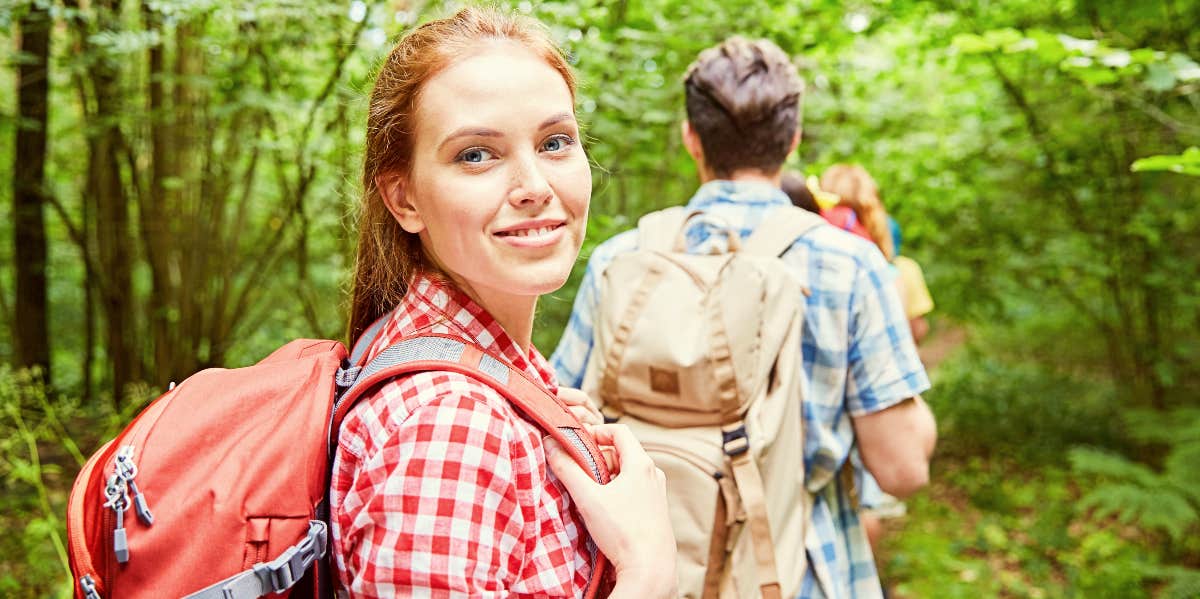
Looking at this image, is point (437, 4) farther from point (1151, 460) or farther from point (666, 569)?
point (1151, 460)

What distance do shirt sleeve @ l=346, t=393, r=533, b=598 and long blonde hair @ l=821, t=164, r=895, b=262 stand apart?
2958 millimetres

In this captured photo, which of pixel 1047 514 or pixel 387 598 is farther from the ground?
pixel 387 598

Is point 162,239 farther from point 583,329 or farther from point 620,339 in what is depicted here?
point 620,339

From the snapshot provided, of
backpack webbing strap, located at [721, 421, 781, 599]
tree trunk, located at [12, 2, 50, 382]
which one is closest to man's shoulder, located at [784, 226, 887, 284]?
backpack webbing strap, located at [721, 421, 781, 599]

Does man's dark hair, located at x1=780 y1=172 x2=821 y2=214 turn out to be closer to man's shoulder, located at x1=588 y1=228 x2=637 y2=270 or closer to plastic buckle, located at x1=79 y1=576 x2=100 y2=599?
man's shoulder, located at x1=588 y1=228 x2=637 y2=270

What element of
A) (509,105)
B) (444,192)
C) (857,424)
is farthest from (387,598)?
(857,424)

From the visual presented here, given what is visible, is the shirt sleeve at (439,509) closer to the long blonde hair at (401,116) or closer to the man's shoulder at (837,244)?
the long blonde hair at (401,116)

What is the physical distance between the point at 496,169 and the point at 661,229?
40.1 inches

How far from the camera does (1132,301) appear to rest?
6688 millimetres

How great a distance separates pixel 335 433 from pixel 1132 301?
23.8ft

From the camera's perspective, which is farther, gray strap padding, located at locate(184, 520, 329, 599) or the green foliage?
the green foliage

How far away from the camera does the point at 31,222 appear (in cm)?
570

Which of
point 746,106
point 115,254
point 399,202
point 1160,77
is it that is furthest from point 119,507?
point 115,254

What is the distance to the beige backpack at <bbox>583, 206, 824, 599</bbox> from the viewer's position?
5.68 feet
